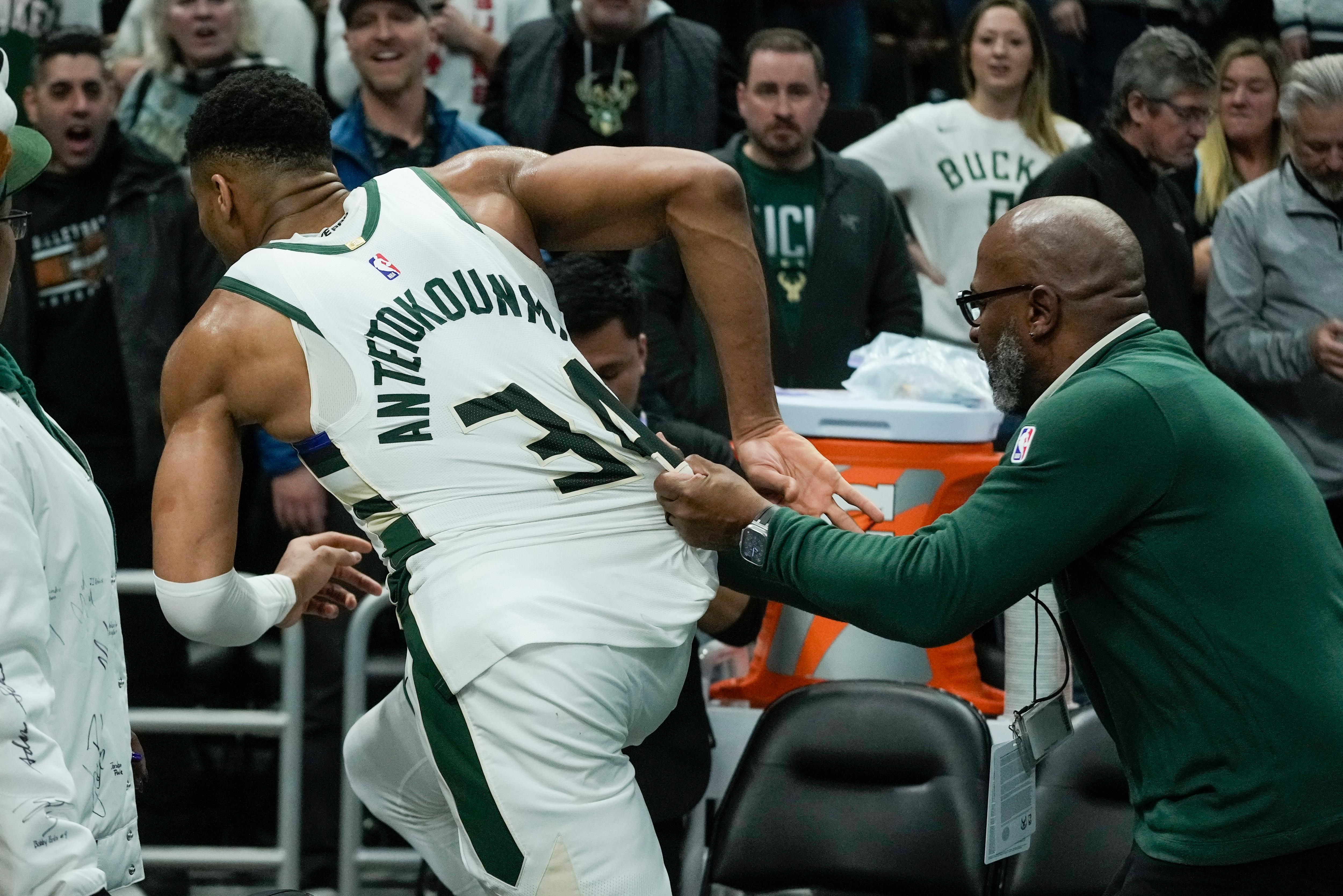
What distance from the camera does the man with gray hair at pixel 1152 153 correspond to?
5777 millimetres

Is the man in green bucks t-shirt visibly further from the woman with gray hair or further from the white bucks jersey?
the white bucks jersey

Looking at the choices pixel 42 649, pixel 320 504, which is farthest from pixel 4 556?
pixel 320 504

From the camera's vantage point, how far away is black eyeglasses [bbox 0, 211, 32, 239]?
8.68ft

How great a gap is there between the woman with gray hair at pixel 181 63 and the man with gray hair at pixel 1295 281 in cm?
328

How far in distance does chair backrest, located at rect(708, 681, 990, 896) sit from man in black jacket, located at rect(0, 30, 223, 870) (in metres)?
2.28

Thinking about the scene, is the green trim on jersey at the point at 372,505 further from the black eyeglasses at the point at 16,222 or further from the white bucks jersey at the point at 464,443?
the black eyeglasses at the point at 16,222

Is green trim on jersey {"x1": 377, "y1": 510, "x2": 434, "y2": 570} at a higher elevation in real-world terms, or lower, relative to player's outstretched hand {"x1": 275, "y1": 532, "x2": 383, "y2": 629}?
higher

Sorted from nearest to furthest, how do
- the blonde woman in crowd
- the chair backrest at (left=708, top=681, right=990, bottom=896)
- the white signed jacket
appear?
1. the white signed jacket
2. the chair backrest at (left=708, top=681, right=990, bottom=896)
3. the blonde woman in crowd

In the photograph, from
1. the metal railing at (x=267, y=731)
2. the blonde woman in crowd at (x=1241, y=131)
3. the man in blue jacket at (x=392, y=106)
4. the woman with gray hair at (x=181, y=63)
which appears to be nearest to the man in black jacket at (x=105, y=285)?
the woman with gray hair at (x=181, y=63)

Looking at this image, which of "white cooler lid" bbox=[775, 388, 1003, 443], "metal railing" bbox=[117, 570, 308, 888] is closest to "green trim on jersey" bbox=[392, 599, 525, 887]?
"metal railing" bbox=[117, 570, 308, 888]

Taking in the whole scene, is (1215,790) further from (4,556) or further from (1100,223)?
(4,556)

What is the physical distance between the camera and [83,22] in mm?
6621

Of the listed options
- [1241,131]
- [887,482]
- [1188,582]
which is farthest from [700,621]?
[1241,131]

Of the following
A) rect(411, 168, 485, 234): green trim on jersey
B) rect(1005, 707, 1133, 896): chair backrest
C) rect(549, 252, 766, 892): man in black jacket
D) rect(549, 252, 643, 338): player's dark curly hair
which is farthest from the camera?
rect(549, 252, 643, 338): player's dark curly hair
